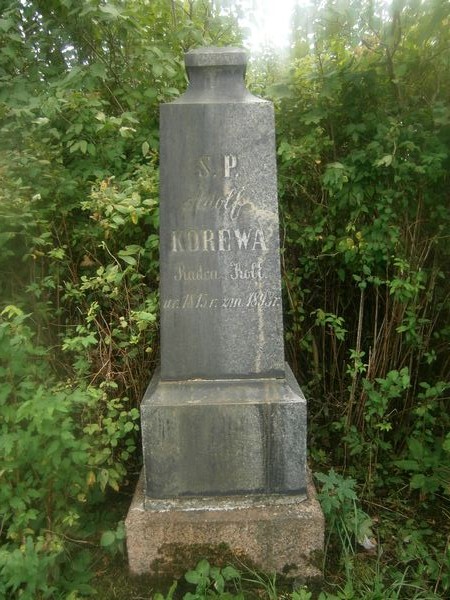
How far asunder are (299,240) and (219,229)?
1.03 metres

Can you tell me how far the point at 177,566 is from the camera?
7.46 ft

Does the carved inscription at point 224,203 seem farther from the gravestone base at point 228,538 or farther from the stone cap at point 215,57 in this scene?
the gravestone base at point 228,538

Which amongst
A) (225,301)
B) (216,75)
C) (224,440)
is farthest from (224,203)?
(224,440)

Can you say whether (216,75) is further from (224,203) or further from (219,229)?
(219,229)

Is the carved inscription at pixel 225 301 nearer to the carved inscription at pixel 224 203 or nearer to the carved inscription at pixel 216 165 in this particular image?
the carved inscription at pixel 224 203

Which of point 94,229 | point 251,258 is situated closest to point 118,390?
point 94,229

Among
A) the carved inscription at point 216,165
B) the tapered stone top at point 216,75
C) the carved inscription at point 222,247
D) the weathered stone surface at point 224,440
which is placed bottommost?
the weathered stone surface at point 224,440

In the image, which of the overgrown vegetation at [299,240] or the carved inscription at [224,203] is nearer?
the carved inscription at [224,203]

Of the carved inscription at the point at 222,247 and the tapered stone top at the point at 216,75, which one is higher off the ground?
the tapered stone top at the point at 216,75

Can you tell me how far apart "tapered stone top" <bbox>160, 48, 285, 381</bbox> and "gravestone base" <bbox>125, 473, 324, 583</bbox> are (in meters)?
0.65

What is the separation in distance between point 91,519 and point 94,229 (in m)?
1.72

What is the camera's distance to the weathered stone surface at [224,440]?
7.41 ft

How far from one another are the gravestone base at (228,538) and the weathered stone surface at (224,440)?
0.32 feet

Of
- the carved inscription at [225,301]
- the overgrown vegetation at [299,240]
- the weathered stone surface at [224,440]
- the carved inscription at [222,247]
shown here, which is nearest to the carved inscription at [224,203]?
the carved inscription at [222,247]
